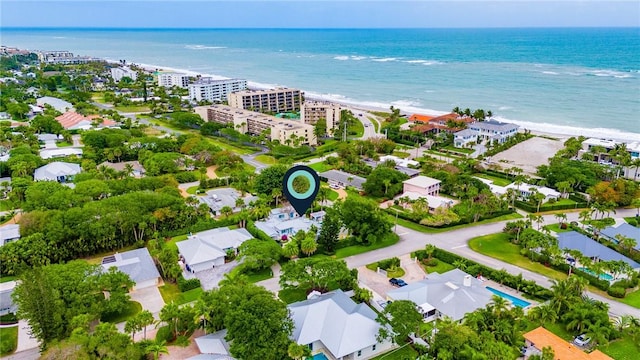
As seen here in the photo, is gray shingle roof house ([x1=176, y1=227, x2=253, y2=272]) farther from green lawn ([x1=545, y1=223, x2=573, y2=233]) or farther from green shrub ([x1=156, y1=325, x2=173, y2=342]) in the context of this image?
green lawn ([x1=545, y1=223, x2=573, y2=233])

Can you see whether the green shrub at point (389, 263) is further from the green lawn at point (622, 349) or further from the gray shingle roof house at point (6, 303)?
the gray shingle roof house at point (6, 303)

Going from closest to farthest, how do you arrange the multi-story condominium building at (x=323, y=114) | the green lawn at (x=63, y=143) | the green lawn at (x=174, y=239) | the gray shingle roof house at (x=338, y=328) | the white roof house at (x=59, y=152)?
the gray shingle roof house at (x=338, y=328), the green lawn at (x=174, y=239), the white roof house at (x=59, y=152), the green lawn at (x=63, y=143), the multi-story condominium building at (x=323, y=114)

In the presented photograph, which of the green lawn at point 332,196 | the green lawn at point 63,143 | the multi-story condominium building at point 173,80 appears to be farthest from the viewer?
the multi-story condominium building at point 173,80

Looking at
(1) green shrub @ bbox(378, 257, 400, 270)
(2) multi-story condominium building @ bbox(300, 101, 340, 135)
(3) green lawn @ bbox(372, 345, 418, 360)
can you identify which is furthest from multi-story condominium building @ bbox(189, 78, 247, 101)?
(3) green lawn @ bbox(372, 345, 418, 360)

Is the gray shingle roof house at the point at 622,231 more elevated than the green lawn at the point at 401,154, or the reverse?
the gray shingle roof house at the point at 622,231

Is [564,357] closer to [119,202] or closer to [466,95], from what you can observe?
[119,202]

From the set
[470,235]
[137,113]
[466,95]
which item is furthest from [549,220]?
[137,113]

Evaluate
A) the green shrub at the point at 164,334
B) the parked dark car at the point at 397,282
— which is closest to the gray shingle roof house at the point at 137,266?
the green shrub at the point at 164,334
